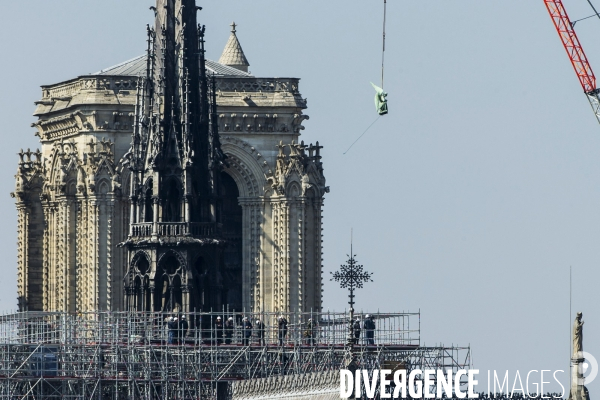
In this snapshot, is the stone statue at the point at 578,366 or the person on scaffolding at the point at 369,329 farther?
the person on scaffolding at the point at 369,329

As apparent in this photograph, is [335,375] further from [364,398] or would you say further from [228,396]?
[228,396]

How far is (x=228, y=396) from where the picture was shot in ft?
653

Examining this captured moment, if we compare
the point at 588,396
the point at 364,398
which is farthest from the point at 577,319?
the point at 364,398

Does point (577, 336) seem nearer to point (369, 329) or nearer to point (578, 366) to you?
point (578, 366)

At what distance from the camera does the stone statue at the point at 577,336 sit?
18475cm

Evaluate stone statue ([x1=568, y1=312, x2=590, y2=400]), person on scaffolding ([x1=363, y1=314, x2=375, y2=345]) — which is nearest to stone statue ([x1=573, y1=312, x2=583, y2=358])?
stone statue ([x1=568, y1=312, x2=590, y2=400])

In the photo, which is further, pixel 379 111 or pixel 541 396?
pixel 379 111

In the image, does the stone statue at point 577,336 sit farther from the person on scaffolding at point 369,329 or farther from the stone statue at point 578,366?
the person on scaffolding at point 369,329

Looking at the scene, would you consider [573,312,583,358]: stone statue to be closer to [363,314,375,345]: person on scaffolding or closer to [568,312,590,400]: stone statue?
[568,312,590,400]: stone statue

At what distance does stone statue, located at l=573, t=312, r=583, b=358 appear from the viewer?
184750 millimetres

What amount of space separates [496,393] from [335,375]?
774 centimetres

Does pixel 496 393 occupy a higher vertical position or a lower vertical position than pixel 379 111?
lower

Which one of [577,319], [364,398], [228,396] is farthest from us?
[228,396]

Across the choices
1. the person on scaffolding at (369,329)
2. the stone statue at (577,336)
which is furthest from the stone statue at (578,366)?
the person on scaffolding at (369,329)
